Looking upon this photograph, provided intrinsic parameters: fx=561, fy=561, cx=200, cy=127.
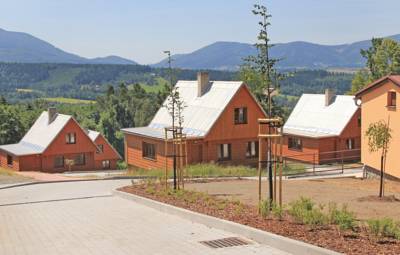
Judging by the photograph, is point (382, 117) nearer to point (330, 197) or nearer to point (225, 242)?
point (330, 197)

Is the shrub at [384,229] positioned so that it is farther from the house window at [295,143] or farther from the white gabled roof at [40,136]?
the white gabled roof at [40,136]

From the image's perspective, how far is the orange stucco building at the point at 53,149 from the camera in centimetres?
5231

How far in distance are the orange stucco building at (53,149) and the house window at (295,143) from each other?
1981 centimetres

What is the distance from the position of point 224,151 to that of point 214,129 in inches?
81.5

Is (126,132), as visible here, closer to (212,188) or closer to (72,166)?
(72,166)

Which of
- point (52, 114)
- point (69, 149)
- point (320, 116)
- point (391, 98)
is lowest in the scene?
point (69, 149)

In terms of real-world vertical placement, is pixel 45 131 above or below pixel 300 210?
below

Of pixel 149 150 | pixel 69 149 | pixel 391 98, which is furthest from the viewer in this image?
pixel 69 149

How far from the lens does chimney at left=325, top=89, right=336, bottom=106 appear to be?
4825cm

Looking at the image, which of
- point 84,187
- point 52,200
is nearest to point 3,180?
point 84,187

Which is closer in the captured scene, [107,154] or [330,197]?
[330,197]

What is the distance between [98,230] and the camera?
40.4ft

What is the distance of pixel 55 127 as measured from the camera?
54.5 m

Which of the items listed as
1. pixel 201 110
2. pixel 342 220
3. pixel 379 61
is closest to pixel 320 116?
pixel 201 110
